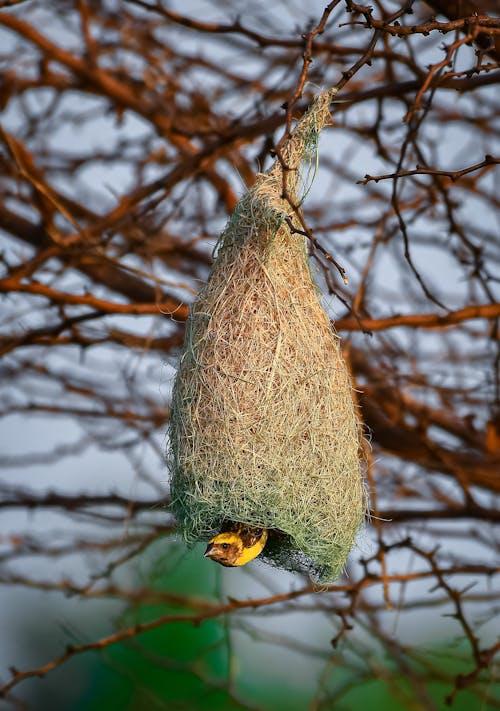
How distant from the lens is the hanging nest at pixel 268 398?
64.4 inches

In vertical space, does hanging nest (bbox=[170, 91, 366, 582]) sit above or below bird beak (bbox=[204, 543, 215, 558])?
above

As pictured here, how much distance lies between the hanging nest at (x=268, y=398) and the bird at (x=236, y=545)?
0.12ft

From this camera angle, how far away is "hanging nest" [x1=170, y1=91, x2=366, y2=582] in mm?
1637

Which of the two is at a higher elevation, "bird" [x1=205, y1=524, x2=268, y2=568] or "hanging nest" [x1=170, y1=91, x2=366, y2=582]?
"hanging nest" [x1=170, y1=91, x2=366, y2=582]

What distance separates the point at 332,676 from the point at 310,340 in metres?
1.48

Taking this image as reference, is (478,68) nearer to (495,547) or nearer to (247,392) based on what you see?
(247,392)

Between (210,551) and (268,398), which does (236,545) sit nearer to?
(210,551)

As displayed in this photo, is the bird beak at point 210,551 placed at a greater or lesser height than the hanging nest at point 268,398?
lesser

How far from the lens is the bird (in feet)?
5.31

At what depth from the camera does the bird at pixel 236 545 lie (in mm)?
1619

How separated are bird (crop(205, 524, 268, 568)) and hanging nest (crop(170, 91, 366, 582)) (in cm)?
4

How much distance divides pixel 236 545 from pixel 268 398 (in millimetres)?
270

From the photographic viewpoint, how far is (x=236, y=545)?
5.44 feet

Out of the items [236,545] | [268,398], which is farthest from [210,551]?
[268,398]
